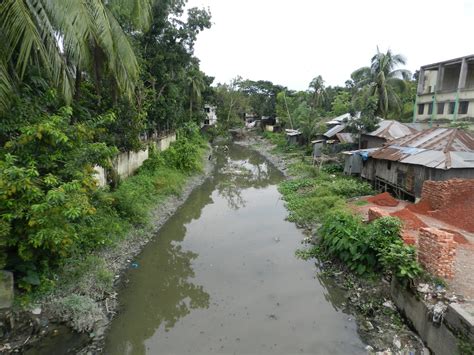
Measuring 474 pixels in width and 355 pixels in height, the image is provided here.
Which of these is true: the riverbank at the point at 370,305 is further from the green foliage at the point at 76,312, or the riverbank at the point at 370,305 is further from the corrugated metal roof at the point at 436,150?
A: the green foliage at the point at 76,312

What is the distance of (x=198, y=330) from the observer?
669 cm

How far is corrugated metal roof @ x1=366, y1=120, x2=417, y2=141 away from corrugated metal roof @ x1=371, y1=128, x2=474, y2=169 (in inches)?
156

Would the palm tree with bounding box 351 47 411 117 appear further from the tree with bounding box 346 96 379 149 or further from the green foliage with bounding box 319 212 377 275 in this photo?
the green foliage with bounding box 319 212 377 275

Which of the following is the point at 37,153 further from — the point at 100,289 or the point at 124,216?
the point at 124,216

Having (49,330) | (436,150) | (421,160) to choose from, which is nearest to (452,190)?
(421,160)

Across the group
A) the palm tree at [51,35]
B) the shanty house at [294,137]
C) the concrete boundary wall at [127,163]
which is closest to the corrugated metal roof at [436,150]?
the palm tree at [51,35]

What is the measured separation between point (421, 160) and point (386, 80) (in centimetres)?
1617

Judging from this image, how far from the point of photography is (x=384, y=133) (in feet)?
64.2

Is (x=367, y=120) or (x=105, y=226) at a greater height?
(x=367, y=120)

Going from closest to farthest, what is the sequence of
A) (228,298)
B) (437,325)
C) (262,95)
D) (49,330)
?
(437,325), (49,330), (228,298), (262,95)

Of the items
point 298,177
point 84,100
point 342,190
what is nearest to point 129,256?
point 84,100

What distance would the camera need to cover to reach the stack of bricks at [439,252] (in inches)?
243

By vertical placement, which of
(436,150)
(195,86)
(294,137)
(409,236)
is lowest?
(409,236)

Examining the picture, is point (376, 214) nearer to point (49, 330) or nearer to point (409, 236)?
point (409, 236)
